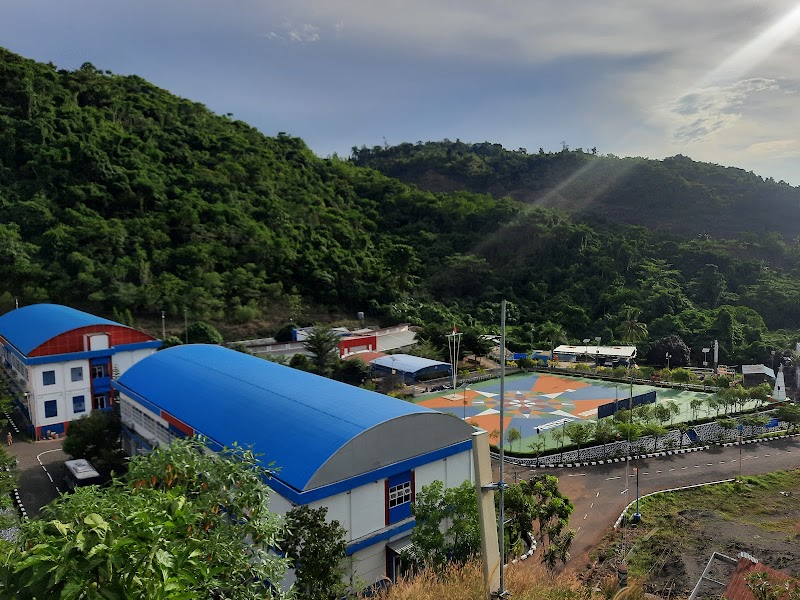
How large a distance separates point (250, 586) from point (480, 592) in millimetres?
2700

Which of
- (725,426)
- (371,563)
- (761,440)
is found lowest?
(761,440)

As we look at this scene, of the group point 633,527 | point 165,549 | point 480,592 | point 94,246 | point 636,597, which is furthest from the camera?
point 94,246

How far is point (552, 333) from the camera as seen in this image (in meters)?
49.3

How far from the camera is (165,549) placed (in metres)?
4.64

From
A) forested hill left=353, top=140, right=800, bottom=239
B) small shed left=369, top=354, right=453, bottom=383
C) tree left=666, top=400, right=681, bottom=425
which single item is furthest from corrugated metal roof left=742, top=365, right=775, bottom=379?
forested hill left=353, top=140, right=800, bottom=239

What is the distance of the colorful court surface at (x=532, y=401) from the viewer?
2959 centimetres

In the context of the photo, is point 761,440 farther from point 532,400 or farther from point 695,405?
point 532,400

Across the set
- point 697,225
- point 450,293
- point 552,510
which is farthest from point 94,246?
point 697,225

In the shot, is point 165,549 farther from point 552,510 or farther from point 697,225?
point 697,225

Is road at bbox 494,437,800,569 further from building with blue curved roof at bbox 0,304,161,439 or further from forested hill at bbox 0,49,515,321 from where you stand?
forested hill at bbox 0,49,515,321

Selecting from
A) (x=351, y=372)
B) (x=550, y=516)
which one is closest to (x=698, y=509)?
(x=550, y=516)

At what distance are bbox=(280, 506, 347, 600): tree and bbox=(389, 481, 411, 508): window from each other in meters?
3.34

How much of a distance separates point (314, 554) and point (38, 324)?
81.3 feet

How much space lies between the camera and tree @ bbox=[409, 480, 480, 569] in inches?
445
